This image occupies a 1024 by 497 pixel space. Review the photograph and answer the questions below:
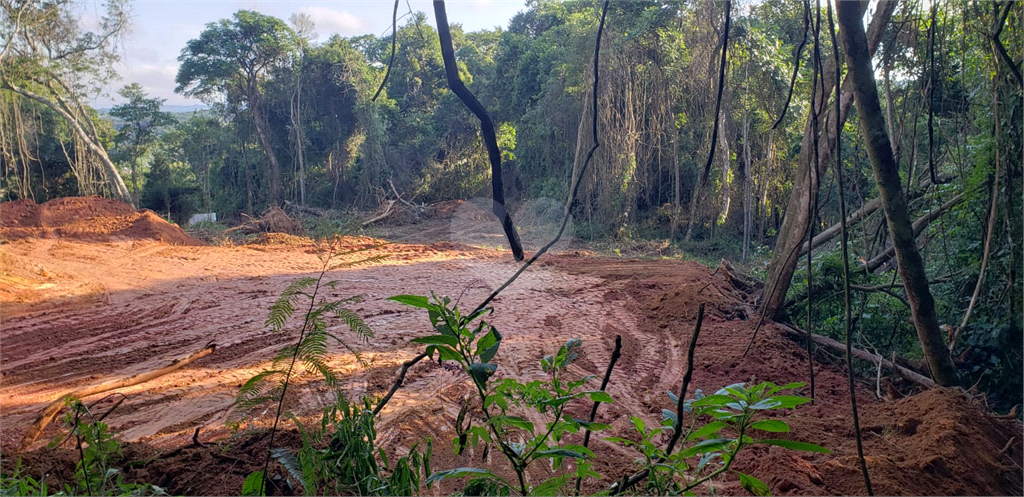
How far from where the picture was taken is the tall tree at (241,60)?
64.1 feet

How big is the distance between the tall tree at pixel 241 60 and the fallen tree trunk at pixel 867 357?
61.4 feet

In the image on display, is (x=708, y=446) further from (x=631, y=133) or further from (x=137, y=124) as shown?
(x=137, y=124)

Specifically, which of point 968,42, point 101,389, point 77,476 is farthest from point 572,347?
point 968,42

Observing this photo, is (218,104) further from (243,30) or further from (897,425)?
(897,425)

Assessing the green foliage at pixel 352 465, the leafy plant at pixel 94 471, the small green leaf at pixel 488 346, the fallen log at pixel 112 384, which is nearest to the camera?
the small green leaf at pixel 488 346

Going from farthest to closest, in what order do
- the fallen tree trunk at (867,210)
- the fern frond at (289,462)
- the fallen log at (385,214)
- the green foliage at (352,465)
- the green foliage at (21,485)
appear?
the fallen log at (385,214) < the fallen tree trunk at (867,210) < the green foliage at (21,485) < the fern frond at (289,462) < the green foliage at (352,465)

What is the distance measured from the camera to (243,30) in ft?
64.2

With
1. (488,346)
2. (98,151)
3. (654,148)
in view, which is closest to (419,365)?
(488,346)

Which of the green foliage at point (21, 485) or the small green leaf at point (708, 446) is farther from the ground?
the small green leaf at point (708, 446)

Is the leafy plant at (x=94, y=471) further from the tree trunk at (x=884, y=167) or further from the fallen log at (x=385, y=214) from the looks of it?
the fallen log at (x=385, y=214)

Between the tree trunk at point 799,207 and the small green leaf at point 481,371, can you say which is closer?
the small green leaf at point 481,371

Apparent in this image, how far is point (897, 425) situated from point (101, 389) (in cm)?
536

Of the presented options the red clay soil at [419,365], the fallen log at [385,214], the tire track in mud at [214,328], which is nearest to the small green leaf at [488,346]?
the red clay soil at [419,365]

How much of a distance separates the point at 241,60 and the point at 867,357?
66.5 ft
